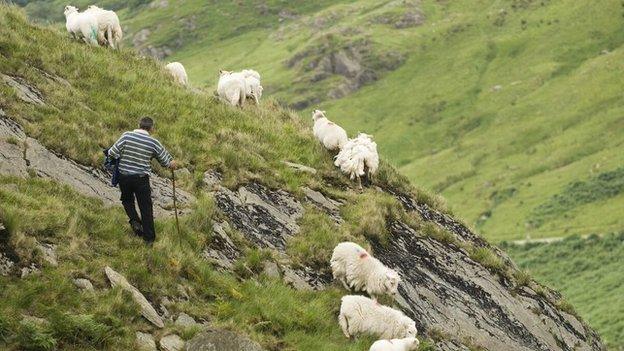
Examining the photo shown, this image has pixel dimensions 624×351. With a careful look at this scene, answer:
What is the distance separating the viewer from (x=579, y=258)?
122m

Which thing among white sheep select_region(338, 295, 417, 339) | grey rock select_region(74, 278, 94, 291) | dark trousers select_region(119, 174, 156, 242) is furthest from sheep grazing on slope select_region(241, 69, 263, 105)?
grey rock select_region(74, 278, 94, 291)

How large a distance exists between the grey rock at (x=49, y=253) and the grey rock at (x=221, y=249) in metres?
2.95

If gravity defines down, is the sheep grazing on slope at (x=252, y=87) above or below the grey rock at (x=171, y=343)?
below

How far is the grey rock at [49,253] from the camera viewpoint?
1223 centimetres

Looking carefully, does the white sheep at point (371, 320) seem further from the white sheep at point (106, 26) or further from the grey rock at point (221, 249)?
the white sheep at point (106, 26)

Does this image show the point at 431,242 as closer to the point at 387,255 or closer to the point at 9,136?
the point at 387,255

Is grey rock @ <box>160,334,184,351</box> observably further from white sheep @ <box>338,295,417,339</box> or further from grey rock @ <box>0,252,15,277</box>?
white sheep @ <box>338,295,417,339</box>

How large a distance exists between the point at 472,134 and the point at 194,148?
582 feet

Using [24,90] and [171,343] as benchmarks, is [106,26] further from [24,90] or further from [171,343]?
[171,343]

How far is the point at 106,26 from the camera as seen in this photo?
2386 centimetres

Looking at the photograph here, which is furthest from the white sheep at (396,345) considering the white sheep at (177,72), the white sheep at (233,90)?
the white sheep at (177,72)

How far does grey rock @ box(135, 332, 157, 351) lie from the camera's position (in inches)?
452

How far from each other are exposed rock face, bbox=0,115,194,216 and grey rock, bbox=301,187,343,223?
339 centimetres

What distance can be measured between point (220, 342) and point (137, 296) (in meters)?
1.53
